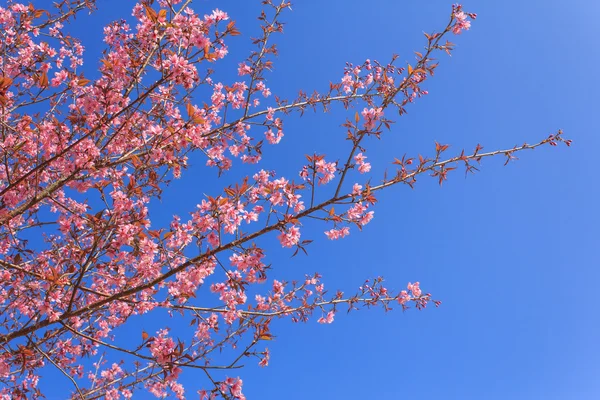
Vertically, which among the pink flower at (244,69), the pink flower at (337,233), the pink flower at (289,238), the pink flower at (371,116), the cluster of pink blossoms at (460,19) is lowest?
the pink flower at (289,238)

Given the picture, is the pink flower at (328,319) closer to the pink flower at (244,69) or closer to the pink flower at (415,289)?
the pink flower at (415,289)

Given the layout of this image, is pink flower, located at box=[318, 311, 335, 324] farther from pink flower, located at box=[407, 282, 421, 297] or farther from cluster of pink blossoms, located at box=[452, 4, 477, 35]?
cluster of pink blossoms, located at box=[452, 4, 477, 35]

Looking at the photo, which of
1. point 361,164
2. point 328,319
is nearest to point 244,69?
point 361,164

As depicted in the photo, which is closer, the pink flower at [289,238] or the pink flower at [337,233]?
the pink flower at [289,238]

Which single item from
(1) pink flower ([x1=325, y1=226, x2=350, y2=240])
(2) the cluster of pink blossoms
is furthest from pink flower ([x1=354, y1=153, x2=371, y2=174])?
(2) the cluster of pink blossoms

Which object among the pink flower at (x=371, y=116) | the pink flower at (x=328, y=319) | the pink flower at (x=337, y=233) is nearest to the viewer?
the pink flower at (x=371, y=116)

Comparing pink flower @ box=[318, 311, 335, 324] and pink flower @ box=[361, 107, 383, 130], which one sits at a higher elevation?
pink flower @ box=[361, 107, 383, 130]

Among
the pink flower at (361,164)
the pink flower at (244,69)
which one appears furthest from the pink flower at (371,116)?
the pink flower at (244,69)

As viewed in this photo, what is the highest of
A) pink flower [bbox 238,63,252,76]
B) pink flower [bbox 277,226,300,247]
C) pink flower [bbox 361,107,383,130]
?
pink flower [bbox 238,63,252,76]

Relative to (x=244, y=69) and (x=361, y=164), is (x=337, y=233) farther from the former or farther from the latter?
(x=244, y=69)

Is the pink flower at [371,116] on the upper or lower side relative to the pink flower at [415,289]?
upper

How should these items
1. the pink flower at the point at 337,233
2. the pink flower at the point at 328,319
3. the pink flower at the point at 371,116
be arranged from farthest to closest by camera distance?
the pink flower at the point at 328,319, the pink flower at the point at 337,233, the pink flower at the point at 371,116

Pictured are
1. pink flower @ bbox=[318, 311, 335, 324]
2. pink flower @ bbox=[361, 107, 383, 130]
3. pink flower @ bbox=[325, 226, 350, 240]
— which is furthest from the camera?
pink flower @ bbox=[318, 311, 335, 324]

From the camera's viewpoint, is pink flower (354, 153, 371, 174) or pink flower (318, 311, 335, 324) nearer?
pink flower (354, 153, 371, 174)
